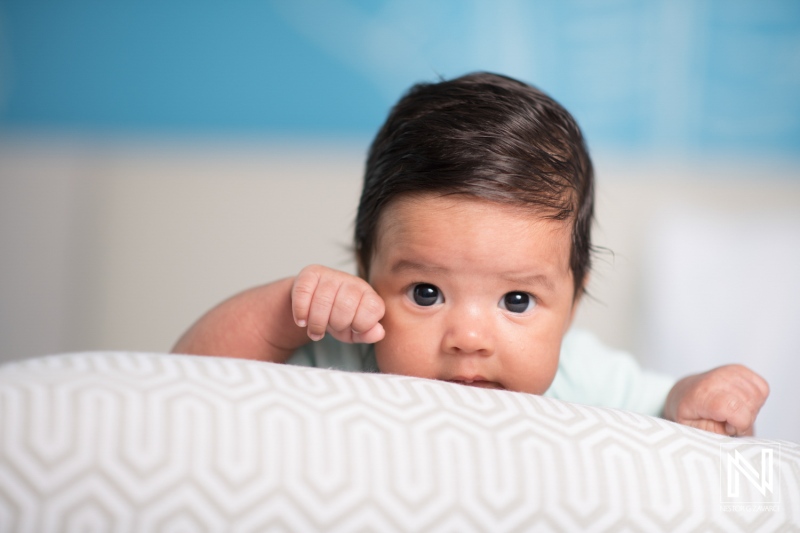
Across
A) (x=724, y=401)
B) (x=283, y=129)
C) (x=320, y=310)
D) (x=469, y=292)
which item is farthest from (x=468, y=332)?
(x=283, y=129)

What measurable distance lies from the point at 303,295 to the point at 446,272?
16 centimetres

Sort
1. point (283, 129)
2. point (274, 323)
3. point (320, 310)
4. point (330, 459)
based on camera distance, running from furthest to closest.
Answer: point (283, 129) → point (274, 323) → point (320, 310) → point (330, 459)

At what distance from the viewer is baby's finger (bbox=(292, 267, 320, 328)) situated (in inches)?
31.4

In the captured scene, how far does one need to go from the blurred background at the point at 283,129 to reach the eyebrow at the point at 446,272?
1.22 m

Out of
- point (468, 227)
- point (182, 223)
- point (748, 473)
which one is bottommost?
point (182, 223)

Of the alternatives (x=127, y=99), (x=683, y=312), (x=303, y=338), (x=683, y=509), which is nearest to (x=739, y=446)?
(x=683, y=509)

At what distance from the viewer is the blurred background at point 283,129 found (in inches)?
82.9

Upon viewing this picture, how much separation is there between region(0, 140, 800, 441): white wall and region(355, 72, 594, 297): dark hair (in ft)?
3.64

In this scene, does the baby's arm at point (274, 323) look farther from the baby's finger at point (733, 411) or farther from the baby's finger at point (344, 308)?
the baby's finger at point (733, 411)

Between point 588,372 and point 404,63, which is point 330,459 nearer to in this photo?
point 588,372

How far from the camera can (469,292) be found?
83cm

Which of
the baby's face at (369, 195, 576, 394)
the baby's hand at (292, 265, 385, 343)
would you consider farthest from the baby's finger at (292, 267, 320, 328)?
the baby's face at (369, 195, 576, 394)

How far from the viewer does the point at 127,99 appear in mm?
2195

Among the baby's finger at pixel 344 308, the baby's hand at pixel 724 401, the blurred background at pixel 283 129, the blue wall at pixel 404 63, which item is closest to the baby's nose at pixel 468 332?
the baby's finger at pixel 344 308
